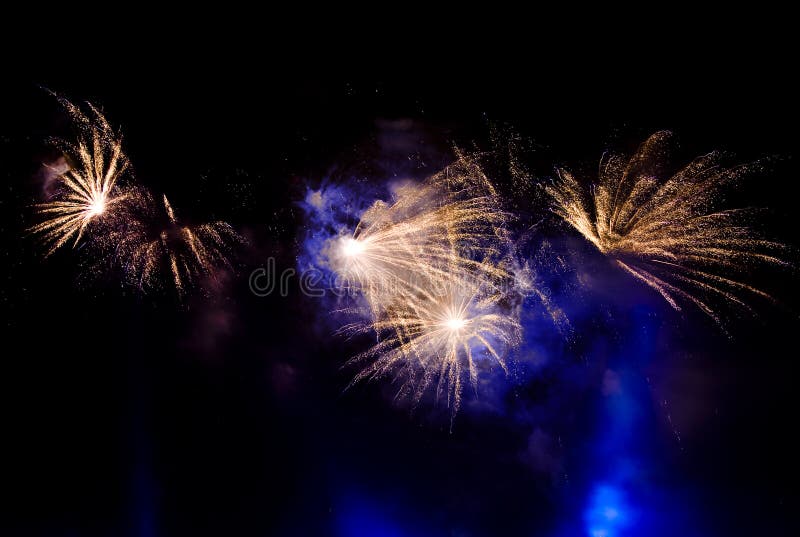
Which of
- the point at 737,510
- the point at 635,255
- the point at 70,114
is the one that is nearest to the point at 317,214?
the point at 70,114

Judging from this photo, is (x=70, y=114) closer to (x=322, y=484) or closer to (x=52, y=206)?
(x=52, y=206)

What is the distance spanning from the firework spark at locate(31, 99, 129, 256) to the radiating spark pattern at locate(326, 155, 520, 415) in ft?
12.9

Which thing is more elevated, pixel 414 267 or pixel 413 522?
pixel 414 267

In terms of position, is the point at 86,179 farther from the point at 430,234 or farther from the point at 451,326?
the point at 451,326

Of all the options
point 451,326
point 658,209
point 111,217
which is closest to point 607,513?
point 451,326

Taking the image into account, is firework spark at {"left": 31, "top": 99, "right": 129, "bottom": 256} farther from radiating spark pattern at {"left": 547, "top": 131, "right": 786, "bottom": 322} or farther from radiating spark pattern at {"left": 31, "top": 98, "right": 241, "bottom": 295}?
radiating spark pattern at {"left": 547, "top": 131, "right": 786, "bottom": 322}

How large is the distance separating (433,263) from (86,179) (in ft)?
20.9

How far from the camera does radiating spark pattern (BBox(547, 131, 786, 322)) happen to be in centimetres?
565

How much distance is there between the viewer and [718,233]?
6.16 m

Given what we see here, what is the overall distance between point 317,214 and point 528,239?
4.68 metres

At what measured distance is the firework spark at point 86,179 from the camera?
530 centimetres

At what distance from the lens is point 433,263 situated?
6.96 metres

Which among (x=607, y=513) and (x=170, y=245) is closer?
(x=170, y=245)

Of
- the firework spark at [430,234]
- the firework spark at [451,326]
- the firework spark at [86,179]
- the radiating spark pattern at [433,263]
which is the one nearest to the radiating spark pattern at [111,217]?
the firework spark at [86,179]
